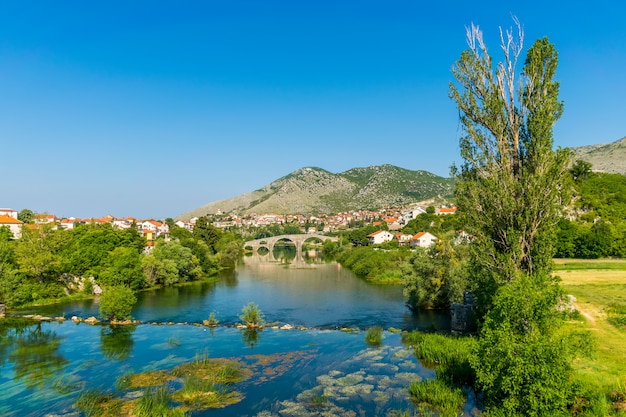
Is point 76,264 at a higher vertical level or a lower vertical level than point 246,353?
higher

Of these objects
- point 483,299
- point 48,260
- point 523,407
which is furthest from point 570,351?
point 48,260

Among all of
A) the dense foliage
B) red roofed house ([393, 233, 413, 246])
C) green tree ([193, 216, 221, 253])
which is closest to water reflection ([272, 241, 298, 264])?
green tree ([193, 216, 221, 253])

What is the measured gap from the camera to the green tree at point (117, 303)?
97.8 feet

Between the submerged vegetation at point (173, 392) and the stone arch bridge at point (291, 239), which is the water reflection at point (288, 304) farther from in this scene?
the stone arch bridge at point (291, 239)

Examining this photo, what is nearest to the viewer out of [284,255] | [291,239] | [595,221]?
[595,221]

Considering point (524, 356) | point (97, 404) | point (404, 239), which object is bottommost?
point (97, 404)

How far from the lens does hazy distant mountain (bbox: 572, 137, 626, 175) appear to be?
5950 inches

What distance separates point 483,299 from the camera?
69.0 feet

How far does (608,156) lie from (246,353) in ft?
648

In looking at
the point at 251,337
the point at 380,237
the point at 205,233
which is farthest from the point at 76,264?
the point at 380,237

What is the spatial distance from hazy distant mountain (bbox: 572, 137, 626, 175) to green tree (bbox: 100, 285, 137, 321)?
521 ft

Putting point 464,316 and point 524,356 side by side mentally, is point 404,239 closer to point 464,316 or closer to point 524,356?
point 464,316

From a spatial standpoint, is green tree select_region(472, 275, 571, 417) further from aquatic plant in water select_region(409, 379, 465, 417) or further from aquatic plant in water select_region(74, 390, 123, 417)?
aquatic plant in water select_region(74, 390, 123, 417)

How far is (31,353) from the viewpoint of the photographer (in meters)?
22.6
